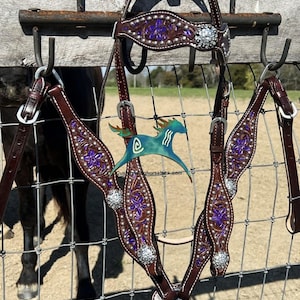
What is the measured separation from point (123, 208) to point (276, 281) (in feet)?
5.52

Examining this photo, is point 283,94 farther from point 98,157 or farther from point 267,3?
point 98,157

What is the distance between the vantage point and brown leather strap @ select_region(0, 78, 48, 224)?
1301 millimetres

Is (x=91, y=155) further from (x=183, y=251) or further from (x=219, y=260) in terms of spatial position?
(x=183, y=251)

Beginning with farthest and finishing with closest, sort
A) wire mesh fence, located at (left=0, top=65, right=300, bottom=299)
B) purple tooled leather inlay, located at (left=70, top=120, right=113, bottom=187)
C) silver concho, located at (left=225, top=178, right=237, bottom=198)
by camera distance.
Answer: wire mesh fence, located at (left=0, top=65, right=300, bottom=299) → silver concho, located at (left=225, top=178, right=237, bottom=198) → purple tooled leather inlay, located at (left=70, top=120, right=113, bottom=187)

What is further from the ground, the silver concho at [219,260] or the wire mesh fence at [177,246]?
the silver concho at [219,260]

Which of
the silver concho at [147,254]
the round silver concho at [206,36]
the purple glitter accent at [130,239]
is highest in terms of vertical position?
the round silver concho at [206,36]

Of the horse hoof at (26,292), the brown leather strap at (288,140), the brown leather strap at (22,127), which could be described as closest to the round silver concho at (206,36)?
the brown leather strap at (288,140)

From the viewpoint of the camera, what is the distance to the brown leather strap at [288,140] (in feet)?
4.85

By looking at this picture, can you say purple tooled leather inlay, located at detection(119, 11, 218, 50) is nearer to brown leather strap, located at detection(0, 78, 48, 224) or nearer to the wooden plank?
the wooden plank

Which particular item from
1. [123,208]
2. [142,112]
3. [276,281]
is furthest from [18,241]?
[142,112]

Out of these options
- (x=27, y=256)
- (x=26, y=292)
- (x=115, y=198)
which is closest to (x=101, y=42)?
(x=115, y=198)

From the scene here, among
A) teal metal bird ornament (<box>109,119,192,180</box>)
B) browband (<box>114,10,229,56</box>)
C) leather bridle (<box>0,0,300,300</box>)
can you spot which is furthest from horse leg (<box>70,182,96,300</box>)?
browband (<box>114,10,229,56</box>)

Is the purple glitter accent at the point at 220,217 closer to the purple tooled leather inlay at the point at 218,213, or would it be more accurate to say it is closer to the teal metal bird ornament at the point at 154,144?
the purple tooled leather inlay at the point at 218,213

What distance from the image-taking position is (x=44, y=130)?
8.06 ft
